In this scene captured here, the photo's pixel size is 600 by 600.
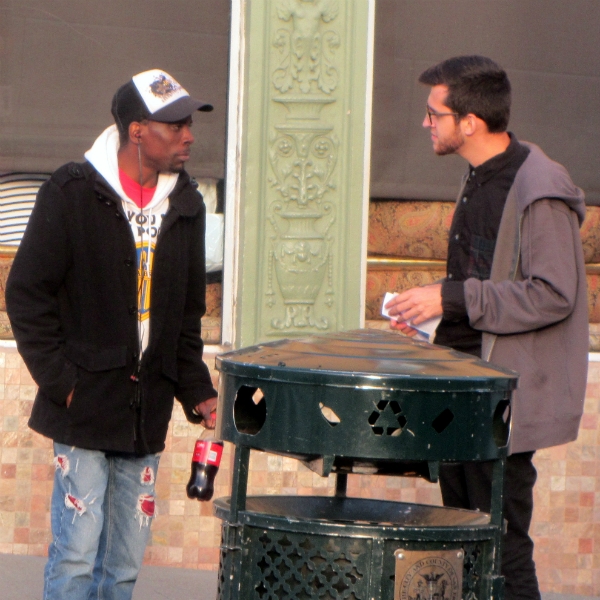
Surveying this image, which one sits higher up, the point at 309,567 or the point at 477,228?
the point at 477,228

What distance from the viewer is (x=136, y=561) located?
13.3ft

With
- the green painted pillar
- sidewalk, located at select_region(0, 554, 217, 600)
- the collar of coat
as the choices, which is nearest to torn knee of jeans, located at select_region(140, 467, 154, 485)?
the collar of coat

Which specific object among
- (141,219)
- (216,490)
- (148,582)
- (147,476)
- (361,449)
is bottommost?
(148,582)

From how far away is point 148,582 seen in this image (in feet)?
18.1

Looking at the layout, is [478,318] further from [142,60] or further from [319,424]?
[142,60]

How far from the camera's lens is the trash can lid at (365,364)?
8.70ft

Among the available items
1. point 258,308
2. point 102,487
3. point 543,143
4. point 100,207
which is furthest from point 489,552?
point 543,143

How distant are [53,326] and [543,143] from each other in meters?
3.08

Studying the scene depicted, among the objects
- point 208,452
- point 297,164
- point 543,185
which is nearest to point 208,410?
point 208,452

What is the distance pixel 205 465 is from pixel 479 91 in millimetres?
Result: 1538

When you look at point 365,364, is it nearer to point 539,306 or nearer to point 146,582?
point 539,306

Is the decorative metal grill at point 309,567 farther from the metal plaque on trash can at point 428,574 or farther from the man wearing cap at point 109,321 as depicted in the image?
the man wearing cap at point 109,321

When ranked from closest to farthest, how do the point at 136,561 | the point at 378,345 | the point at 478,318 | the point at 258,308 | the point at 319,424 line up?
the point at 319,424, the point at 378,345, the point at 478,318, the point at 136,561, the point at 258,308

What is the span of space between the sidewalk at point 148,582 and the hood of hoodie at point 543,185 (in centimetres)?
254
